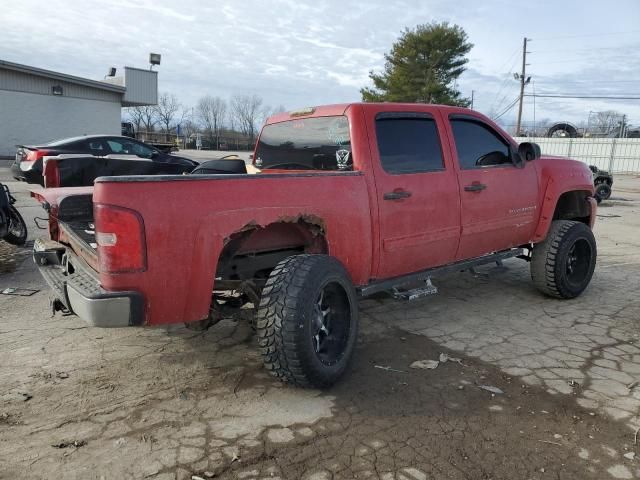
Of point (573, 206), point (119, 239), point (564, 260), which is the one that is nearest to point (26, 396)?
point (119, 239)

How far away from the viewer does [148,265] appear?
278 centimetres

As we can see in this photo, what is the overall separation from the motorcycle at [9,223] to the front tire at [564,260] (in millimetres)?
6236

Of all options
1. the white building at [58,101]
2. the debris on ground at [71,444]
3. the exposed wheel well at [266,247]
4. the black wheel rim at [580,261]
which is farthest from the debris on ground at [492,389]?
the white building at [58,101]

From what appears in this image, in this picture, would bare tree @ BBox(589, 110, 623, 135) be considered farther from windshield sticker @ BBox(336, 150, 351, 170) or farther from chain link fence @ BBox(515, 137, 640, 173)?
windshield sticker @ BBox(336, 150, 351, 170)

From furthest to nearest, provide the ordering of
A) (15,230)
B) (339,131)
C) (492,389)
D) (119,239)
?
(15,230) < (339,131) < (492,389) < (119,239)

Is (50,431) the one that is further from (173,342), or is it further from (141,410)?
(173,342)

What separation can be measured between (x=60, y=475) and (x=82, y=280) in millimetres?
1116

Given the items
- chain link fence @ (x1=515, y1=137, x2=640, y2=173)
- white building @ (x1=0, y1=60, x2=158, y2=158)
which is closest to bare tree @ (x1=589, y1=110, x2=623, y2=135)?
chain link fence @ (x1=515, y1=137, x2=640, y2=173)

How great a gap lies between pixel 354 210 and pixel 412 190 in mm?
624

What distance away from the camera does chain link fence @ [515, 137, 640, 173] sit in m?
33.2

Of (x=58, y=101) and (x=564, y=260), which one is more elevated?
(x=58, y=101)

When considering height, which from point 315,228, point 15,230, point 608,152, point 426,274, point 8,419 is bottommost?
point 8,419

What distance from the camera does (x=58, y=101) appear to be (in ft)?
87.7

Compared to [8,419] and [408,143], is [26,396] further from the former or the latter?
[408,143]
